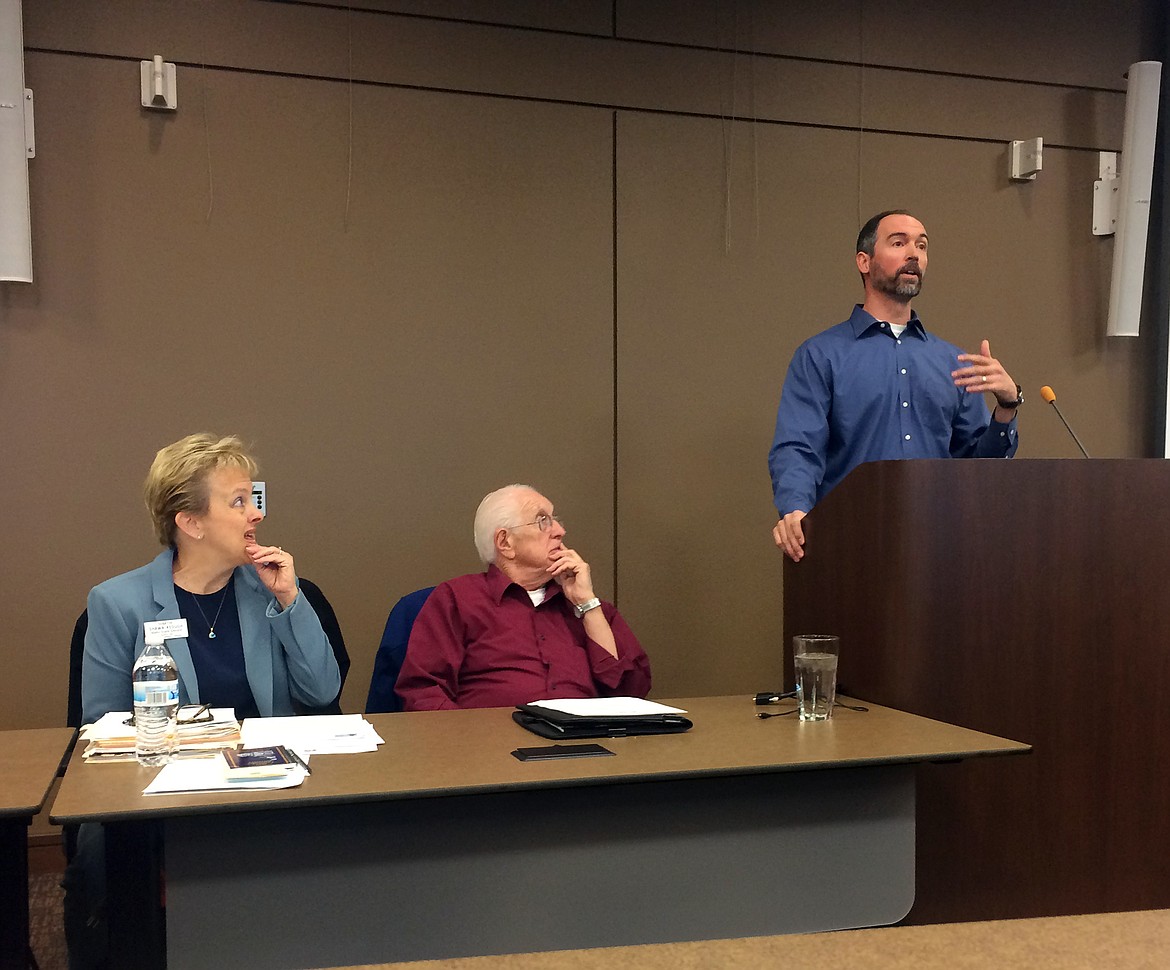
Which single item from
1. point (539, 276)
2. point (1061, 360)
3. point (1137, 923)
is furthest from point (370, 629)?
point (1137, 923)

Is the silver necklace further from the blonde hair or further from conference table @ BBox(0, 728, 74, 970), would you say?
conference table @ BBox(0, 728, 74, 970)

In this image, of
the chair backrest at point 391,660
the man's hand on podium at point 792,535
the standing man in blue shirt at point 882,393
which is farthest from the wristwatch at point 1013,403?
the chair backrest at point 391,660

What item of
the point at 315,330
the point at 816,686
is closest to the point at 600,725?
the point at 816,686

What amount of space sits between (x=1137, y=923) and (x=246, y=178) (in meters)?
3.52

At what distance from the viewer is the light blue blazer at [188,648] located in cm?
234

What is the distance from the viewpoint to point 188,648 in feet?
7.96

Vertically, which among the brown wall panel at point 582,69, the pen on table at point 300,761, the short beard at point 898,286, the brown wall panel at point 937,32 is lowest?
the pen on table at point 300,761

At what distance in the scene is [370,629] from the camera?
389 centimetres

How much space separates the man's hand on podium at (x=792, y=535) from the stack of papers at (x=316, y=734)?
1.11m

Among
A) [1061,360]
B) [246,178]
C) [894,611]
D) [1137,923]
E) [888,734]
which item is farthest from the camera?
[1061,360]

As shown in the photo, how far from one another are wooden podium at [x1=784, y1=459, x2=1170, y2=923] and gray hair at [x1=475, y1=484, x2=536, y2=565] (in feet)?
3.22

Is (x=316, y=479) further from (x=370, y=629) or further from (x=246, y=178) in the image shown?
(x=246, y=178)

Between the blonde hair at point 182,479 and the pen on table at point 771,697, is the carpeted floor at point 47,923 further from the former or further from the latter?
the pen on table at point 771,697

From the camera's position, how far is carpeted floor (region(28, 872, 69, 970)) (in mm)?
2789
